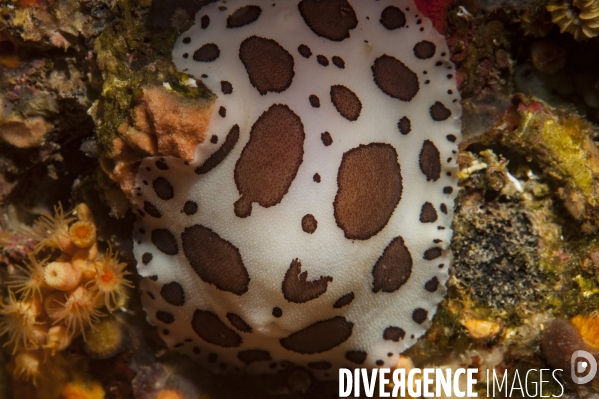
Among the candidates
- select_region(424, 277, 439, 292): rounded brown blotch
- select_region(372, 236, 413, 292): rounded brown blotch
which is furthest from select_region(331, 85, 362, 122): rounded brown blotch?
select_region(424, 277, 439, 292): rounded brown blotch

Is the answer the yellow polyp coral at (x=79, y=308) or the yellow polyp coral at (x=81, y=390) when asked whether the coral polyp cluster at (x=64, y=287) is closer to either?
the yellow polyp coral at (x=79, y=308)

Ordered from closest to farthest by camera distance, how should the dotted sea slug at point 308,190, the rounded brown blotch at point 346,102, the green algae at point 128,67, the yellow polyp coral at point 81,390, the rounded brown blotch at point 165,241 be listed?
the green algae at point 128,67, the dotted sea slug at point 308,190, the rounded brown blotch at point 346,102, the rounded brown blotch at point 165,241, the yellow polyp coral at point 81,390

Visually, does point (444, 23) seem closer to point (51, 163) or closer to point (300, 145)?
point (300, 145)

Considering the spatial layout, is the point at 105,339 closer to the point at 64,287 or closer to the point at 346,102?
the point at 64,287

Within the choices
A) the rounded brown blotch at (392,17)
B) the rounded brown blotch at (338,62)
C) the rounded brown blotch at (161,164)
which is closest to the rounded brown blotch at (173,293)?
the rounded brown blotch at (161,164)

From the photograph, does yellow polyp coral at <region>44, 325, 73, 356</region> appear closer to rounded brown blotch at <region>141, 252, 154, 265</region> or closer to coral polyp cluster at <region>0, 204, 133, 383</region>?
coral polyp cluster at <region>0, 204, 133, 383</region>

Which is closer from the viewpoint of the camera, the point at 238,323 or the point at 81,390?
the point at 238,323

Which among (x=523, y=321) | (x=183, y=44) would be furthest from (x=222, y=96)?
(x=523, y=321)

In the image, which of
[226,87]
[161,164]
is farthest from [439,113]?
[161,164]
